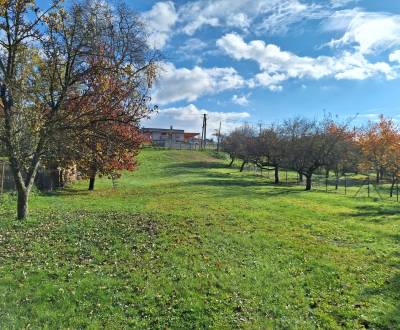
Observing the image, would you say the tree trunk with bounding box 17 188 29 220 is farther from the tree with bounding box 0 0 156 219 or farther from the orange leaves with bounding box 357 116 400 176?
the orange leaves with bounding box 357 116 400 176

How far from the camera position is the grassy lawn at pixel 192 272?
277 inches

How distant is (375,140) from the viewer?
52.1 meters

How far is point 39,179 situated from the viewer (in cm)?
2536

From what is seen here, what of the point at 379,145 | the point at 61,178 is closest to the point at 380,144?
the point at 379,145

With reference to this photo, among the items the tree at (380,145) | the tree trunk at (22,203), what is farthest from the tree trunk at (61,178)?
the tree at (380,145)

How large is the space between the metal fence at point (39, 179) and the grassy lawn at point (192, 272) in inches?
163

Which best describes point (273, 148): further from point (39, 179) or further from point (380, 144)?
point (39, 179)

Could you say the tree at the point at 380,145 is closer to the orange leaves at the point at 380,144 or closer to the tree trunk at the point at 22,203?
the orange leaves at the point at 380,144

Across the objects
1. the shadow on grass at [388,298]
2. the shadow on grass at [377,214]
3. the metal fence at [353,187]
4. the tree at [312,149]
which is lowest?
the shadow on grass at [388,298]

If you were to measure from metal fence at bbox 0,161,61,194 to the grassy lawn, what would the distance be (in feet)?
13.6

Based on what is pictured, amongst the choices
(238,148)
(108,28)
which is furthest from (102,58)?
(238,148)

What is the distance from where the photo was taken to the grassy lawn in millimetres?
7023

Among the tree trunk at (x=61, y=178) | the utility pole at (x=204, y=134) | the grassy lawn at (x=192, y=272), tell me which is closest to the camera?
the grassy lawn at (x=192, y=272)

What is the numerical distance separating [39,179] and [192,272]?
773 inches
